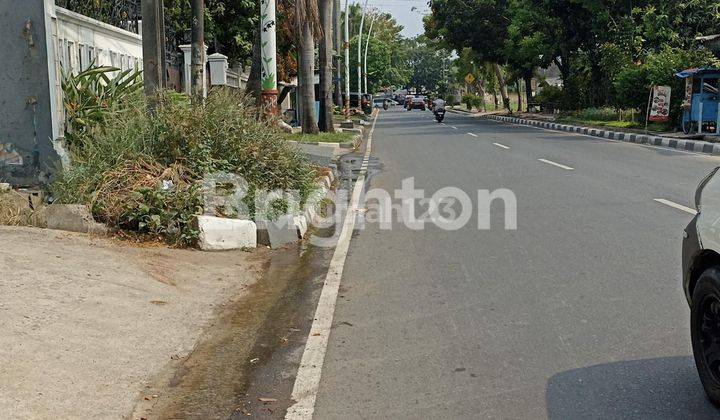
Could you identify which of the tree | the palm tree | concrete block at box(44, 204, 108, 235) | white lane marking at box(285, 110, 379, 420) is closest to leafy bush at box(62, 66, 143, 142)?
concrete block at box(44, 204, 108, 235)

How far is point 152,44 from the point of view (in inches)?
418

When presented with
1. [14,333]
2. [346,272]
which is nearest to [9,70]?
[346,272]

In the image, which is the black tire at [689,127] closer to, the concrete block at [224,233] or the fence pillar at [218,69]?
the fence pillar at [218,69]

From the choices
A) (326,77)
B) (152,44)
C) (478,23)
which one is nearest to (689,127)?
(326,77)

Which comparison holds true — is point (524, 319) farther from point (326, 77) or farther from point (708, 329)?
point (326, 77)

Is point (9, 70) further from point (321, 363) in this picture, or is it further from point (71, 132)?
point (321, 363)

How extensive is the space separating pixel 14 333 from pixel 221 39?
2206 cm

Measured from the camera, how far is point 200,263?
7836 millimetres

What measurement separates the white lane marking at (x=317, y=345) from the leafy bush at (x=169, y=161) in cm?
169

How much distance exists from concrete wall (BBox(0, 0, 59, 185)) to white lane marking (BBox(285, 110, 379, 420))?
13.2 ft

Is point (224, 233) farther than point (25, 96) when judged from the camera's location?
No

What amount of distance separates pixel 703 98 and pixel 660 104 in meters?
3.55

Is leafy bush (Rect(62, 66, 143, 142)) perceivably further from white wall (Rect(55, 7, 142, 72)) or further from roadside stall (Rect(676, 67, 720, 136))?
roadside stall (Rect(676, 67, 720, 136))

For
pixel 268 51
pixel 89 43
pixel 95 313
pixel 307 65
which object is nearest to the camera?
pixel 95 313
